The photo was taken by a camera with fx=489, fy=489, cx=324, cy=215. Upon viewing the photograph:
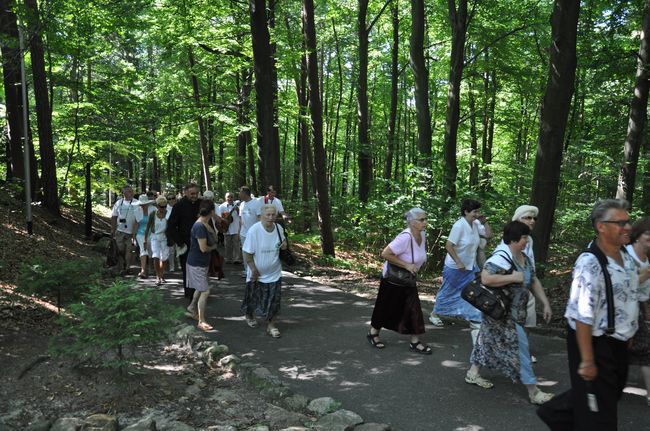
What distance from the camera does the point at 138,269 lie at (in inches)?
490

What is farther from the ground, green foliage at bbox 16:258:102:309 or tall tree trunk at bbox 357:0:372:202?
tall tree trunk at bbox 357:0:372:202

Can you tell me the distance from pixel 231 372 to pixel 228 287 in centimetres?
476

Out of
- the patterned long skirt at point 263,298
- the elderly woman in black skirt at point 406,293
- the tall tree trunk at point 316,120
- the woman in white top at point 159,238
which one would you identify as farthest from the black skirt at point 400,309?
the tall tree trunk at point 316,120

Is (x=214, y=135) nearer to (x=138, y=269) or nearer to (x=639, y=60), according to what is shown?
(x=138, y=269)

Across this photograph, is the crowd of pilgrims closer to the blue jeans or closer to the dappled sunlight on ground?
the blue jeans

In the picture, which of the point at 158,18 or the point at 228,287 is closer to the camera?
the point at 228,287

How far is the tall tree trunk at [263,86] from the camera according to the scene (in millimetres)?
12883

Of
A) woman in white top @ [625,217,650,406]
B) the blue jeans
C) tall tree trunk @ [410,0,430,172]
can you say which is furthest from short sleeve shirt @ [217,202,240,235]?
woman in white top @ [625,217,650,406]

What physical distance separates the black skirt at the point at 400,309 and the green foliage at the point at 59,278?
3948 mm

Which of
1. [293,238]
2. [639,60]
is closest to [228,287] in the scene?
[293,238]

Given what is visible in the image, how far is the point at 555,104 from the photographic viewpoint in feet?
27.8

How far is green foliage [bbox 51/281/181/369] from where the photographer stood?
15.5 ft

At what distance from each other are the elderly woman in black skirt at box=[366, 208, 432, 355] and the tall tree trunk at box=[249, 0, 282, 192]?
7544 millimetres

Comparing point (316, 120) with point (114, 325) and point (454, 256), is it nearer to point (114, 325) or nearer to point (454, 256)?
point (454, 256)
